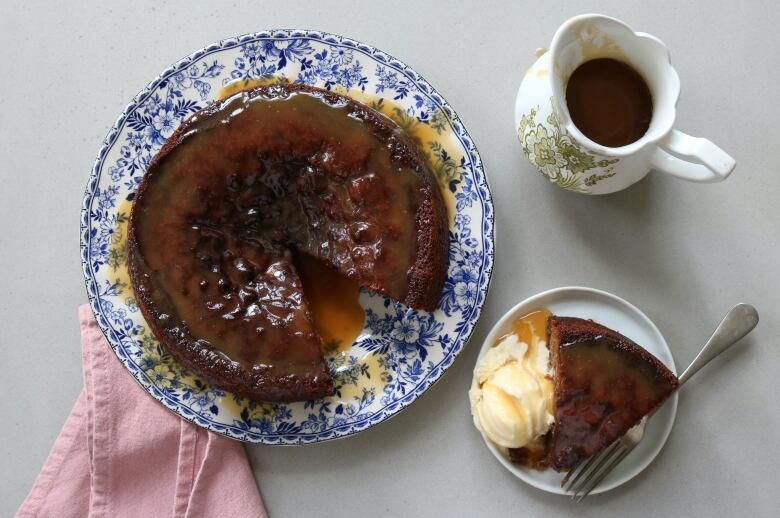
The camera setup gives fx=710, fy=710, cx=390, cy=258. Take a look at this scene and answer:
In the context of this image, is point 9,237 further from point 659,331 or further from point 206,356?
point 659,331

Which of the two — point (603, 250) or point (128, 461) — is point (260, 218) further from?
point (603, 250)

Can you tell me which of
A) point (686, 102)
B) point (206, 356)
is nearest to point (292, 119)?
point (206, 356)

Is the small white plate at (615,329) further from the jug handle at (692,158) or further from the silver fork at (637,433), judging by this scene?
the jug handle at (692,158)

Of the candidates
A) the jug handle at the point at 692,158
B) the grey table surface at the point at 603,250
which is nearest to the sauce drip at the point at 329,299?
the grey table surface at the point at 603,250

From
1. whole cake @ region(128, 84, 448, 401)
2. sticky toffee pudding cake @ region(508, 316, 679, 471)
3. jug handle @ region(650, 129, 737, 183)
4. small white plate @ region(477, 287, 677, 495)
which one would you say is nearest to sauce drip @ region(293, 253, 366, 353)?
whole cake @ region(128, 84, 448, 401)

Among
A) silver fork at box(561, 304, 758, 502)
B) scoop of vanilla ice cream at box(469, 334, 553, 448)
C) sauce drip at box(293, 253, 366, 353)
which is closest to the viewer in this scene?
scoop of vanilla ice cream at box(469, 334, 553, 448)

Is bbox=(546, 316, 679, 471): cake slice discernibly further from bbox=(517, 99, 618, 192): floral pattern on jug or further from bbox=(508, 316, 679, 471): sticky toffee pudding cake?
bbox=(517, 99, 618, 192): floral pattern on jug
